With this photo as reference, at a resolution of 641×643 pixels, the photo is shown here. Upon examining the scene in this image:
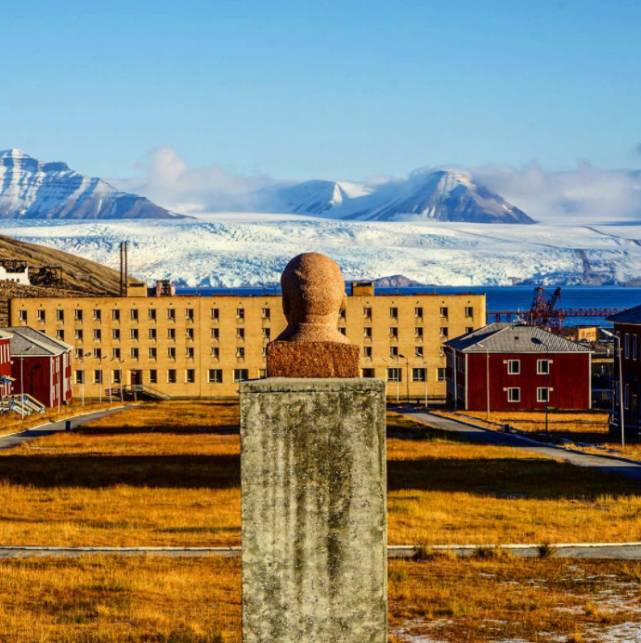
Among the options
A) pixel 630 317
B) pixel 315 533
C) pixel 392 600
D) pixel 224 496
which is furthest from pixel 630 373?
pixel 315 533

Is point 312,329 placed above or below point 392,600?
above

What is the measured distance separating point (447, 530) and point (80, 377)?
4229 inches

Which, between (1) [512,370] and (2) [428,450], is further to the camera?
(1) [512,370]

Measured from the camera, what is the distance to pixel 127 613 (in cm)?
2130

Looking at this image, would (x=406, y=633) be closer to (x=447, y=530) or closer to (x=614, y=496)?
(x=447, y=530)

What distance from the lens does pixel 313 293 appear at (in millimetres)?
14398

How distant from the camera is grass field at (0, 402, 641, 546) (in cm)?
3111

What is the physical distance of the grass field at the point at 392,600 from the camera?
19.7m

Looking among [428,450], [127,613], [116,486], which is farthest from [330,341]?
[428,450]

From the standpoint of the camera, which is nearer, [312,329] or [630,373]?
[312,329]

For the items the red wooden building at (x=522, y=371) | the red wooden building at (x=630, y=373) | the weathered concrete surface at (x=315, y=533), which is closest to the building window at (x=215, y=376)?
the red wooden building at (x=522, y=371)

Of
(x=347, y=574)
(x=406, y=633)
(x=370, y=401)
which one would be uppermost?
(x=370, y=401)

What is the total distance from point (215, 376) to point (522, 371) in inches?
1736

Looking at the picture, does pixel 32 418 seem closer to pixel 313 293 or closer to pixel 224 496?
pixel 224 496
